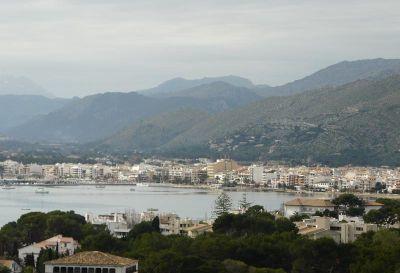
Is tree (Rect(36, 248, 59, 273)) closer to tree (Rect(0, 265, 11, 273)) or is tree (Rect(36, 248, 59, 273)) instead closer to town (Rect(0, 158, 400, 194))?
tree (Rect(0, 265, 11, 273))

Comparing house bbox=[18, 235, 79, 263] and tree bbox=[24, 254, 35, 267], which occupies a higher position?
house bbox=[18, 235, 79, 263]

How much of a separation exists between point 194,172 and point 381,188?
21301mm

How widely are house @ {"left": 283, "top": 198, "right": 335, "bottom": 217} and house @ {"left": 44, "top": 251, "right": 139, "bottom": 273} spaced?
18.7 metres

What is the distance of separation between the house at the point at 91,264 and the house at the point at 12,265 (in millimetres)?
3990

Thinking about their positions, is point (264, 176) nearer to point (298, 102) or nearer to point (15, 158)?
point (15, 158)

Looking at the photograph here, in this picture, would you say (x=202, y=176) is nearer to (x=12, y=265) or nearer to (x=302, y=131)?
(x=302, y=131)

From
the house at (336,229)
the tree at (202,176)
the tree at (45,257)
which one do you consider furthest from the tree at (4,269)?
the tree at (202,176)

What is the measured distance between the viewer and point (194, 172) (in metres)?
91.1

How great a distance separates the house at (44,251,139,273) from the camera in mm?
18328

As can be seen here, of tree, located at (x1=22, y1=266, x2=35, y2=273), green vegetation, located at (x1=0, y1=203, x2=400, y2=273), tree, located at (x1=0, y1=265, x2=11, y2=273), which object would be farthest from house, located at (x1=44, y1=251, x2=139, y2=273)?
tree, located at (x1=0, y1=265, x2=11, y2=273)

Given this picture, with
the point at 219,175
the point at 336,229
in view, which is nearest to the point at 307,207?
the point at 336,229

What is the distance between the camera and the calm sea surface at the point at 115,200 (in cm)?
5297

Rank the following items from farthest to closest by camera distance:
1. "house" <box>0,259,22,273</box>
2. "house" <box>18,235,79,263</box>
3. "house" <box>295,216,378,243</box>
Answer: "house" <box>295,216,378,243</box> < "house" <box>18,235,79,263</box> < "house" <box>0,259,22,273</box>

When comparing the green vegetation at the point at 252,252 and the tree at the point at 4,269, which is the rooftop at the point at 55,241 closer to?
the green vegetation at the point at 252,252
